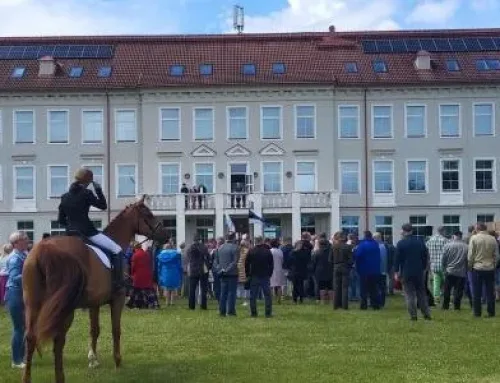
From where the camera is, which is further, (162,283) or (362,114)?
(362,114)

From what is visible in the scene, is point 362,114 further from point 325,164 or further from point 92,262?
point 92,262

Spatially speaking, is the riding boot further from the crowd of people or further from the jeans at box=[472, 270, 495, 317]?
the jeans at box=[472, 270, 495, 317]

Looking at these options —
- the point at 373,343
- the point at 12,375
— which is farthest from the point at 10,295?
the point at 373,343

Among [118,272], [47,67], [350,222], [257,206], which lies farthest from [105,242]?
[47,67]

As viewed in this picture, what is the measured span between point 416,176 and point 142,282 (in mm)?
30802

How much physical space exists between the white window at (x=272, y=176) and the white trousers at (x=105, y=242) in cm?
3952

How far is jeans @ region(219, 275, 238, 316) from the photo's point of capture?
74.5ft

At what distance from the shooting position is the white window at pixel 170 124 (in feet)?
175

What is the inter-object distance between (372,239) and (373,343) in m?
8.77

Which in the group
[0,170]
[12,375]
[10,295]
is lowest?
[12,375]

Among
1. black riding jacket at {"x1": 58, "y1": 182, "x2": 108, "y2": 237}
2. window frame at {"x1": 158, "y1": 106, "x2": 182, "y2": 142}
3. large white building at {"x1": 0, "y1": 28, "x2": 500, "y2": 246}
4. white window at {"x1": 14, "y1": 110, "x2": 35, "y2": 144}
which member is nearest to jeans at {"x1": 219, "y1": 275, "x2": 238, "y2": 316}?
black riding jacket at {"x1": 58, "y1": 182, "x2": 108, "y2": 237}

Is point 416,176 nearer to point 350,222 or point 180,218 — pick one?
point 350,222

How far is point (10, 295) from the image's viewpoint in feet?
44.9

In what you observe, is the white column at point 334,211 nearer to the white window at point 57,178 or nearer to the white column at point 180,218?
the white column at point 180,218
